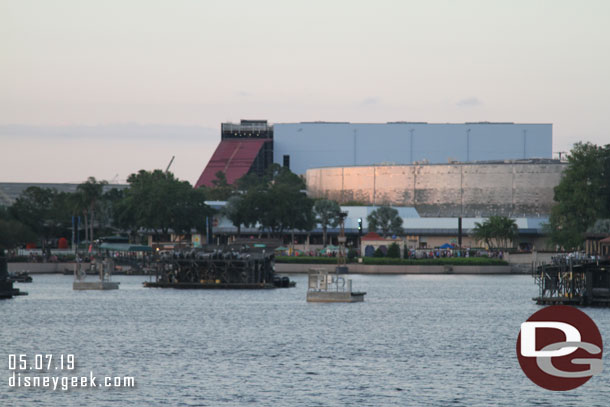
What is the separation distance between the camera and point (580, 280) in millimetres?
103438

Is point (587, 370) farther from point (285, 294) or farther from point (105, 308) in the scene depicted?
point (285, 294)

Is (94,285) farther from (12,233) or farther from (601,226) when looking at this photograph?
(601,226)

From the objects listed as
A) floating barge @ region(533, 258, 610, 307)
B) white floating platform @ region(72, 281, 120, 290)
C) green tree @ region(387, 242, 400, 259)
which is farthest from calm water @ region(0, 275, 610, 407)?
green tree @ region(387, 242, 400, 259)

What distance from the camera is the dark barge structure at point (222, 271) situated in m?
139

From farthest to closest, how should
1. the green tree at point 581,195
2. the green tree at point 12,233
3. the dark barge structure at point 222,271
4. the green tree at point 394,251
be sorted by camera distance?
the green tree at point 12,233 → the green tree at point 394,251 → the green tree at point 581,195 → the dark barge structure at point 222,271

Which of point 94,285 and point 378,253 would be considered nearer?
point 94,285

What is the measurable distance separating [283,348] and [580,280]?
38.5 m

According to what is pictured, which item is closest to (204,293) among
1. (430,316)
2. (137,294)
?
(137,294)

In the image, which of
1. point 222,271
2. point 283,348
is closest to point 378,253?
point 222,271

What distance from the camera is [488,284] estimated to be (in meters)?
152

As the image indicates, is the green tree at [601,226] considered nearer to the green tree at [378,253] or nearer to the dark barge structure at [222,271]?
the green tree at [378,253]

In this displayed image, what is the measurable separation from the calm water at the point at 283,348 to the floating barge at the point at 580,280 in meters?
3.99
